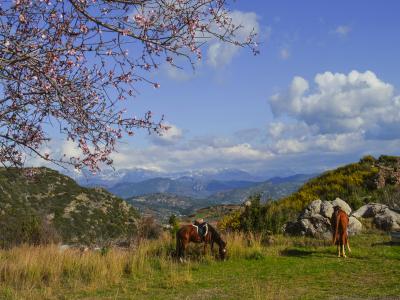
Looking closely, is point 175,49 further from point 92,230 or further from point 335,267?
point 92,230

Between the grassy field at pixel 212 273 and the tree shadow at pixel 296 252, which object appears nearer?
the grassy field at pixel 212 273

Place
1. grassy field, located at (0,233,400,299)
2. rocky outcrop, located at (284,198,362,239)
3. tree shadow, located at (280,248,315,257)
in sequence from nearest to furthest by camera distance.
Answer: grassy field, located at (0,233,400,299) < tree shadow, located at (280,248,315,257) < rocky outcrop, located at (284,198,362,239)

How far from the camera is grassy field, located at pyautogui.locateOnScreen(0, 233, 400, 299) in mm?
12336

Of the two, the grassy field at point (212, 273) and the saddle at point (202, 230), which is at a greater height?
the saddle at point (202, 230)

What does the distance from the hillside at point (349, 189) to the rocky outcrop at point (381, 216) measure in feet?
8.21

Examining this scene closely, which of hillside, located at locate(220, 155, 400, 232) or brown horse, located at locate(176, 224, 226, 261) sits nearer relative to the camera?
brown horse, located at locate(176, 224, 226, 261)

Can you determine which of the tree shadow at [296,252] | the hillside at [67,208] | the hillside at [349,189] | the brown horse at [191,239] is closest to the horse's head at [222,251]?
the brown horse at [191,239]

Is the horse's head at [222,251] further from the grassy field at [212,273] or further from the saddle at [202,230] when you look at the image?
the saddle at [202,230]

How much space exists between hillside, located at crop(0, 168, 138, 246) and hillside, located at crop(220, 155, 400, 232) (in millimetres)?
16679

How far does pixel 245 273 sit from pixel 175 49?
8.98 metres

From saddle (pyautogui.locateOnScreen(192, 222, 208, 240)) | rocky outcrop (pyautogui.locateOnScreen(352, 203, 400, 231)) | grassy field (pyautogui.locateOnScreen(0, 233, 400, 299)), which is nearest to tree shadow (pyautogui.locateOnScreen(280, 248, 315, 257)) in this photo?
grassy field (pyautogui.locateOnScreen(0, 233, 400, 299))

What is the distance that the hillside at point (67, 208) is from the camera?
46.9 meters

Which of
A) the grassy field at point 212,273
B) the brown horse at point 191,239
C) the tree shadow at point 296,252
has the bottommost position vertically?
the grassy field at point 212,273

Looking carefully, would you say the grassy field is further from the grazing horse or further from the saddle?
the saddle
